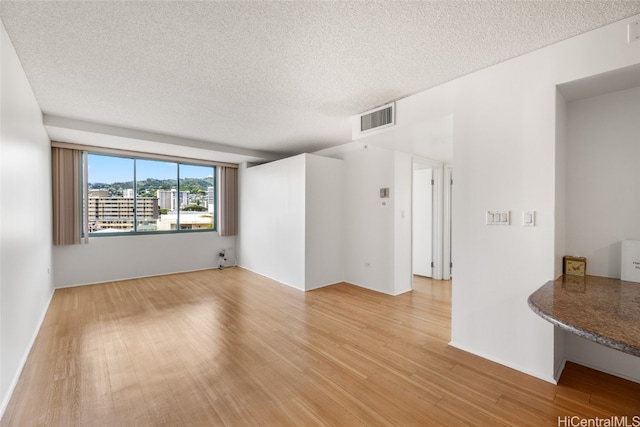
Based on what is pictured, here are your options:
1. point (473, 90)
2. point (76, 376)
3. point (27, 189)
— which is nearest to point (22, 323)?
point (76, 376)

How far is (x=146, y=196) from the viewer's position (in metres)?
5.60

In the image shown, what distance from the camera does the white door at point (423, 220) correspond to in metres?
5.39

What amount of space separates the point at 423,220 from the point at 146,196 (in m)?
5.57

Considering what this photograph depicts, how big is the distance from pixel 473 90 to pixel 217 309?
12.8 feet

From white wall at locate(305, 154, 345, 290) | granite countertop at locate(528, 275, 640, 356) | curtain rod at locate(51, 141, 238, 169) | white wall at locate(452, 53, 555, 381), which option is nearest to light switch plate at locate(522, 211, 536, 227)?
white wall at locate(452, 53, 555, 381)

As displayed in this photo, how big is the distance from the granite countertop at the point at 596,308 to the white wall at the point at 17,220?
3.35m

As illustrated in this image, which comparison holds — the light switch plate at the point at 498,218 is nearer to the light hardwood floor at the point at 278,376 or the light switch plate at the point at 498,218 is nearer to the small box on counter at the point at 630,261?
the small box on counter at the point at 630,261

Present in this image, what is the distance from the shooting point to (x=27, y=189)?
2666 millimetres

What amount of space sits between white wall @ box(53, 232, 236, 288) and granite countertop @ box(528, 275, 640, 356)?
6.06 meters

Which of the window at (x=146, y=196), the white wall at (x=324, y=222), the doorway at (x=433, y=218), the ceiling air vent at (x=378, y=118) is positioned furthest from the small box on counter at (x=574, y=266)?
the window at (x=146, y=196)

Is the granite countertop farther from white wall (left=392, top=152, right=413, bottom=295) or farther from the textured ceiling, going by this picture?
white wall (left=392, top=152, right=413, bottom=295)

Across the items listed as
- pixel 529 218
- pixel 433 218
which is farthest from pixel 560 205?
pixel 433 218

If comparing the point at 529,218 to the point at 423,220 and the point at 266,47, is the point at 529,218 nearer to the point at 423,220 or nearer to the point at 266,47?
the point at 266,47

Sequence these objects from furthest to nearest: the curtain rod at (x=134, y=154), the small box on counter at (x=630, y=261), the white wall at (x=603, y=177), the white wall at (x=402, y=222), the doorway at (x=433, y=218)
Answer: the doorway at (x=433, y=218), the curtain rod at (x=134, y=154), the white wall at (x=402, y=222), the white wall at (x=603, y=177), the small box on counter at (x=630, y=261)
